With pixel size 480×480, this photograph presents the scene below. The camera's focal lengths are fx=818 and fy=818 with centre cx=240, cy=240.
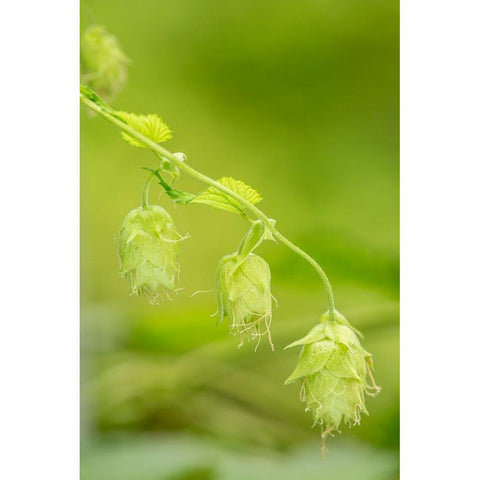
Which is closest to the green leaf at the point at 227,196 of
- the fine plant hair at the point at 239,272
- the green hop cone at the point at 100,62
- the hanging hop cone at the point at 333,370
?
the fine plant hair at the point at 239,272

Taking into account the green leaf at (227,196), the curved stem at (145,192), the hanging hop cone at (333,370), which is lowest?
the hanging hop cone at (333,370)

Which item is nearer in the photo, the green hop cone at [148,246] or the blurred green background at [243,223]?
the green hop cone at [148,246]

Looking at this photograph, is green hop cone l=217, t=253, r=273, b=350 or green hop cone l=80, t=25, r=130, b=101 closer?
green hop cone l=217, t=253, r=273, b=350

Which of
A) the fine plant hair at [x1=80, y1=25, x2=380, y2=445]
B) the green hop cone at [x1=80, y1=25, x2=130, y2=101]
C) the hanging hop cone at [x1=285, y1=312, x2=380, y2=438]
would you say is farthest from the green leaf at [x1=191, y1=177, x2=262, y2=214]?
the green hop cone at [x1=80, y1=25, x2=130, y2=101]

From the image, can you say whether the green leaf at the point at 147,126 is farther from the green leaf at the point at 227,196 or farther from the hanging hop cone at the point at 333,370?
the hanging hop cone at the point at 333,370

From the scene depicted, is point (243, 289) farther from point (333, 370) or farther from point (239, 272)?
point (333, 370)

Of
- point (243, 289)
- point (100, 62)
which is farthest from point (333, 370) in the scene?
point (100, 62)

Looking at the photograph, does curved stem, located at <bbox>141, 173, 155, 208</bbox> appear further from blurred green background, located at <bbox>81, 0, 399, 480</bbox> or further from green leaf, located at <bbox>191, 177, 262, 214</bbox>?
blurred green background, located at <bbox>81, 0, 399, 480</bbox>
